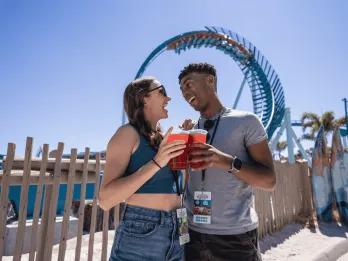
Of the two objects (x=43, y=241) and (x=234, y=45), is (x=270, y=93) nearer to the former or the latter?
(x=234, y=45)

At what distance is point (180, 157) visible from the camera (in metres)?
1.67

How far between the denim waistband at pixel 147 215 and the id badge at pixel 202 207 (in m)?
0.15

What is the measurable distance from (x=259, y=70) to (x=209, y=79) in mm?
14630

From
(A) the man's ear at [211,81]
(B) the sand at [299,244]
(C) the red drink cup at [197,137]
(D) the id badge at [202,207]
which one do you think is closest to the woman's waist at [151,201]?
(D) the id badge at [202,207]

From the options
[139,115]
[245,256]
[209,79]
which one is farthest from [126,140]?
[245,256]

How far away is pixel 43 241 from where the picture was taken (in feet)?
11.4

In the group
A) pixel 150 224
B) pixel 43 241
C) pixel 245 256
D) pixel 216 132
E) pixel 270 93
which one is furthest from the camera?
pixel 270 93

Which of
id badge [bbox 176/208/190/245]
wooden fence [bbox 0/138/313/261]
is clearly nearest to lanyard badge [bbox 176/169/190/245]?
id badge [bbox 176/208/190/245]

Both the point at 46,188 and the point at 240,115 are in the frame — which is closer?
the point at 240,115

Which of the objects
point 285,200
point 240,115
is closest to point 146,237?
point 240,115

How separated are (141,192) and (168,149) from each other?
0.32 metres

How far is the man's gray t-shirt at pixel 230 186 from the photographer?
72.1 inches

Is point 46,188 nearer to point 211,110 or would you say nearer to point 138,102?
point 138,102

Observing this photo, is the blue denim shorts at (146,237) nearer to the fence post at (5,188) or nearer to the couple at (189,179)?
the couple at (189,179)
